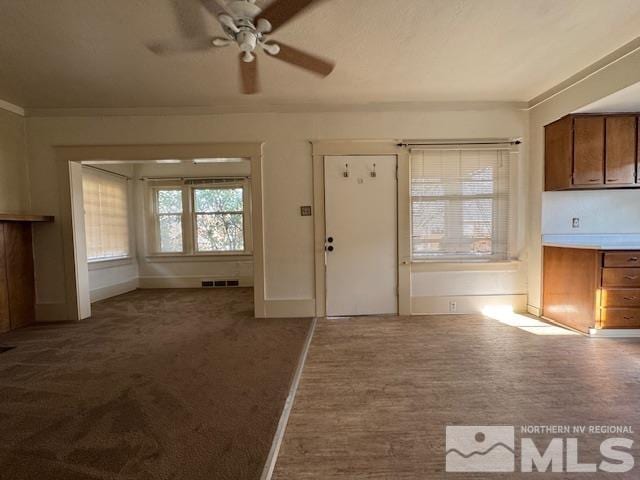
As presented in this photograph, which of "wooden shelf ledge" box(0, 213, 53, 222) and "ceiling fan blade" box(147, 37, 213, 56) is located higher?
"ceiling fan blade" box(147, 37, 213, 56)

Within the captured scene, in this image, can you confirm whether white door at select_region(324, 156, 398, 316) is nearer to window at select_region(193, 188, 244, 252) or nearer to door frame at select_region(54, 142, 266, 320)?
door frame at select_region(54, 142, 266, 320)

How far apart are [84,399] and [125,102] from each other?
10.6ft

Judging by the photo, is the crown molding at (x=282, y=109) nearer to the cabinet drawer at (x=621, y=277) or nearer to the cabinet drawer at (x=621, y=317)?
the cabinet drawer at (x=621, y=277)

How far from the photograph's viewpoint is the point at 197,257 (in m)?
5.75

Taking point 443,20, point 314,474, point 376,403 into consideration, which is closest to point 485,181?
point 443,20

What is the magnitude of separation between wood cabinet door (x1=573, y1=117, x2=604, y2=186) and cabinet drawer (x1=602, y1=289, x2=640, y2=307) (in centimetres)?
119

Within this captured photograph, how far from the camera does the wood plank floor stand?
4.66 ft

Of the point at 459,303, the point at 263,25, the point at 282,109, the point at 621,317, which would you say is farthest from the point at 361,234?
the point at 621,317

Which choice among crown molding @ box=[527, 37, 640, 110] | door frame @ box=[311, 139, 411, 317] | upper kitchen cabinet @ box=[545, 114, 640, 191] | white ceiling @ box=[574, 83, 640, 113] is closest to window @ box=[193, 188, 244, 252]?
door frame @ box=[311, 139, 411, 317]

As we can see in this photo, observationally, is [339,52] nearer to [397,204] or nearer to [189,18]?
[189,18]

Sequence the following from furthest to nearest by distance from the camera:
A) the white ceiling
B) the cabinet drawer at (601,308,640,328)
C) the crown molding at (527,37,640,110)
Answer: the cabinet drawer at (601,308,640,328) < the white ceiling < the crown molding at (527,37,640,110)

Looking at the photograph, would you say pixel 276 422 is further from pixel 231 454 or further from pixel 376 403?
pixel 376 403

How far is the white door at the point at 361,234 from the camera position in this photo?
3611 mm

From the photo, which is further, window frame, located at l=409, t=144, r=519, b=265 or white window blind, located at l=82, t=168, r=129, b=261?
white window blind, located at l=82, t=168, r=129, b=261
